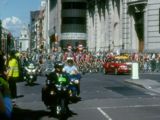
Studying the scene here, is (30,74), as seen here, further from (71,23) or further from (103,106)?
(71,23)

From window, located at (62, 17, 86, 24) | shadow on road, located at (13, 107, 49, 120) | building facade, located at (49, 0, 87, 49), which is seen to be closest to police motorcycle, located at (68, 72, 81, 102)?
shadow on road, located at (13, 107, 49, 120)

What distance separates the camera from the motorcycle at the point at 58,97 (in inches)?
613

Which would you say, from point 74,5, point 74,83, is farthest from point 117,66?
point 74,5

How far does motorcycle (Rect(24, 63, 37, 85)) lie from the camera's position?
104 ft

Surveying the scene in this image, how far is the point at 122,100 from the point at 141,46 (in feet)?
128

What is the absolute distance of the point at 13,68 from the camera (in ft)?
71.9

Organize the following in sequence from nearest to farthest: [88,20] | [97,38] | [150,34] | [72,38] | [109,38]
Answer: [150,34] → [109,38] → [97,38] → [88,20] → [72,38]

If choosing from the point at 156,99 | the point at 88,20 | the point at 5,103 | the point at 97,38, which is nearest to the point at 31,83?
the point at 156,99

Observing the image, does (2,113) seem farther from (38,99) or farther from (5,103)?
(38,99)

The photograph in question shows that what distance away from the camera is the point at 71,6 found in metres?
103

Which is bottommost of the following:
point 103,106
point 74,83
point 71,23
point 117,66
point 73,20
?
point 103,106

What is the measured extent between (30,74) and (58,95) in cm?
1658

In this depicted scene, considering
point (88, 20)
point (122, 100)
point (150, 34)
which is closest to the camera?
point (122, 100)

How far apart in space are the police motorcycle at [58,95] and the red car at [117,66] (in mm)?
29947
